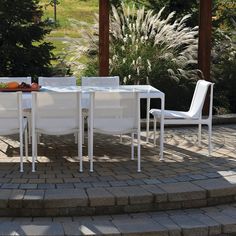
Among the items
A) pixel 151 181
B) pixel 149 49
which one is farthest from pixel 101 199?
pixel 149 49

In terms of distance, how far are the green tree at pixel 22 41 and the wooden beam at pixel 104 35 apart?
143cm

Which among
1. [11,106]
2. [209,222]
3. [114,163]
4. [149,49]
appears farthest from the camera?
[149,49]

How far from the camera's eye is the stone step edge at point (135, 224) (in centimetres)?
400

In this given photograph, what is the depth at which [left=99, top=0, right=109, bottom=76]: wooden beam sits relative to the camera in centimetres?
798

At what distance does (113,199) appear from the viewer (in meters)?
4.35

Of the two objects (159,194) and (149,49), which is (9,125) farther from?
(149,49)

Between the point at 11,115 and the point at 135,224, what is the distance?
184 centimetres

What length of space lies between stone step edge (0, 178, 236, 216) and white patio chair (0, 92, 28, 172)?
845 mm

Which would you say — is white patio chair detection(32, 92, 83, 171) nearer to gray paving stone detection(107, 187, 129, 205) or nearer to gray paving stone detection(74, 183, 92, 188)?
gray paving stone detection(74, 183, 92, 188)

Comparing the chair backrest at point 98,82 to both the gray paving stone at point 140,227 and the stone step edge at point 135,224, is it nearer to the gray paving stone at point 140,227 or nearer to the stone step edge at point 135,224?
the stone step edge at point 135,224

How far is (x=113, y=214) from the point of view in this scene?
4.39 meters

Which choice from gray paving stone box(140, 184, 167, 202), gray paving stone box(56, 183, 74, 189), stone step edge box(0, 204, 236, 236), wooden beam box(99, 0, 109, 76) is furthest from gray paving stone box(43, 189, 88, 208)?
wooden beam box(99, 0, 109, 76)

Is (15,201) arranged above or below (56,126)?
below

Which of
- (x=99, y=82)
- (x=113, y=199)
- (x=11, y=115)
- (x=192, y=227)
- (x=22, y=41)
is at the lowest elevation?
(x=192, y=227)
